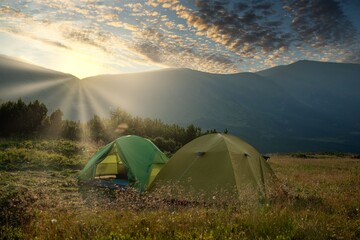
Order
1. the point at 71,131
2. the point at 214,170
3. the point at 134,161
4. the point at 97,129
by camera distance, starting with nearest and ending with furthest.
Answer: the point at 214,170, the point at 134,161, the point at 71,131, the point at 97,129

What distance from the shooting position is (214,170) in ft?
36.8

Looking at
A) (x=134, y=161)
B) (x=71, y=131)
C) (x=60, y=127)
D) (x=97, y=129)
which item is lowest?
(x=134, y=161)

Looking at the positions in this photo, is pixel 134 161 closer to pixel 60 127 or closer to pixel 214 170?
pixel 214 170

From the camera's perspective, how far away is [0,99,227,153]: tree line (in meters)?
34.8

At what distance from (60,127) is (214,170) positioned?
30421 mm

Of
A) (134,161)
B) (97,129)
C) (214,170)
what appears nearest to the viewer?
(214,170)

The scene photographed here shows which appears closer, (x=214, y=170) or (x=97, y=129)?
(x=214, y=170)

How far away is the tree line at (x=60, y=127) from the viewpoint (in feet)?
114

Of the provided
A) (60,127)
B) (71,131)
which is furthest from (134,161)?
(60,127)

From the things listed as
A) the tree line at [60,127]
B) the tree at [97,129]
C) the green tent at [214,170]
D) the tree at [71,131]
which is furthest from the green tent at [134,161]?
the tree at [97,129]

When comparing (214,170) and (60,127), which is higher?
(60,127)

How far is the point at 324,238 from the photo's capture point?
6406mm

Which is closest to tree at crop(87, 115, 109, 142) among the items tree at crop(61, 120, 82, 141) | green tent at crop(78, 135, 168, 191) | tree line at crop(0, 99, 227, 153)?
tree line at crop(0, 99, 227, 153)

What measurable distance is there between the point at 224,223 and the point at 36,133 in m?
32.4
